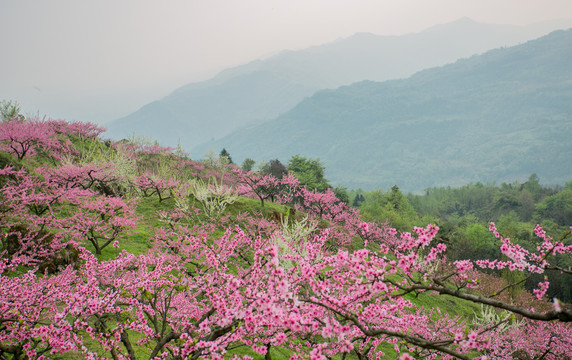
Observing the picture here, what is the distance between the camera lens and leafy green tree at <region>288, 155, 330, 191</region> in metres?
56.2

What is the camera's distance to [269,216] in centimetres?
2266

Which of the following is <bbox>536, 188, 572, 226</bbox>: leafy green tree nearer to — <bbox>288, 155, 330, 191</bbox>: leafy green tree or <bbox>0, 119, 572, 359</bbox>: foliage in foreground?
<bbox>288, 155, 330, 191</bbox>: leafy green tree

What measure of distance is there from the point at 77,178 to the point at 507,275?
116 ft

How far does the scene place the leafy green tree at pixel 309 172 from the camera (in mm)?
56188

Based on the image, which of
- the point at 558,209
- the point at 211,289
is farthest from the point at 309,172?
the point at 558,209

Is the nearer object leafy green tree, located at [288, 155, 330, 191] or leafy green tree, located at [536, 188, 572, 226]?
leafy green tree, located at [288, 155, 330, 191]

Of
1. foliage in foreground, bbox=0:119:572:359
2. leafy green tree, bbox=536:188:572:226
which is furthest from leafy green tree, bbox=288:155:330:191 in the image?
leafy green tree, bbox=536:188:572:226

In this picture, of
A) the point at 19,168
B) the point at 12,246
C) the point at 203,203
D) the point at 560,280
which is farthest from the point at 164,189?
the point at 560,280

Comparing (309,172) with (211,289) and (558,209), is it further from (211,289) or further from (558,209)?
Answer: (558,209)

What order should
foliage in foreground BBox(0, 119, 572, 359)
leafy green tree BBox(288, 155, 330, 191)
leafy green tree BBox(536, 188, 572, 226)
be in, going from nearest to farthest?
1. foliage in foreground BBox(0, 119, 572, 359)
2. leafy green tree BBox(288, 155, 330, 191)
3. leafy green tree BBox(536, 188, 572, 226)

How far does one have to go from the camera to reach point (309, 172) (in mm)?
58344

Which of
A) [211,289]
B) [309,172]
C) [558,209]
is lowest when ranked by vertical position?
[558,209]

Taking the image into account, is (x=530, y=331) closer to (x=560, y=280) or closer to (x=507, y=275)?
(x=507, y=275)

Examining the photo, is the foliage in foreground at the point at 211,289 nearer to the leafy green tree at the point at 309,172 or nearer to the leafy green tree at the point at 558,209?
the leafy green tree at the point at 309,172
